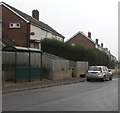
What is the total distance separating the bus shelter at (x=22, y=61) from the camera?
89.6 ft

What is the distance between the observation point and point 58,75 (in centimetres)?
3600

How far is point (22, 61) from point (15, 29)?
23.3m

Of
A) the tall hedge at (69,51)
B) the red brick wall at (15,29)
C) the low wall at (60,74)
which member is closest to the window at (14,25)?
the red brick wall at (15,29)

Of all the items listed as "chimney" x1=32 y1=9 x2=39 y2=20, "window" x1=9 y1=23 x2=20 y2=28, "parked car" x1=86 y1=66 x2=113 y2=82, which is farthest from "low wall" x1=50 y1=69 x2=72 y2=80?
"chimney" x1=32 y1=9 x2=39 y2=20

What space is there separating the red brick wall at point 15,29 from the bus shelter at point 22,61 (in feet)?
64.8

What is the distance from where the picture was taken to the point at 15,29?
5094 centimetres

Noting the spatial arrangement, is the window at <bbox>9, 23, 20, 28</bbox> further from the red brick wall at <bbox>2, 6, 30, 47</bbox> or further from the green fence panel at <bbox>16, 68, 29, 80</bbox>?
the green fence panel at <bbox>16, 68, 29, 80</bbox>

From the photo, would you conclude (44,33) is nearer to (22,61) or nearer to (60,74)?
(60,74)

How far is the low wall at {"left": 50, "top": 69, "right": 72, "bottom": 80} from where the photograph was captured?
34.3 meters

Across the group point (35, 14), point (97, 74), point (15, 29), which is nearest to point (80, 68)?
point (97, 74)

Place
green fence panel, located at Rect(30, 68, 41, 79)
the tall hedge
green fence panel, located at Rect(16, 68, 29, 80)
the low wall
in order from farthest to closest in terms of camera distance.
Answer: the tall hedge → the low wall → green fence panel, located at Rect(30, 68, 41, 79) → green fence panel, located at Rect(16, 68, 29, 80)

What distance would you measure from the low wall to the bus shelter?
3725 mm

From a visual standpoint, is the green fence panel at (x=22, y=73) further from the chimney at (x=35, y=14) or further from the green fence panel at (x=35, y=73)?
the chimney at (x=35, y=14)

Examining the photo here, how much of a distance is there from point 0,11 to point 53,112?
1618 inches
